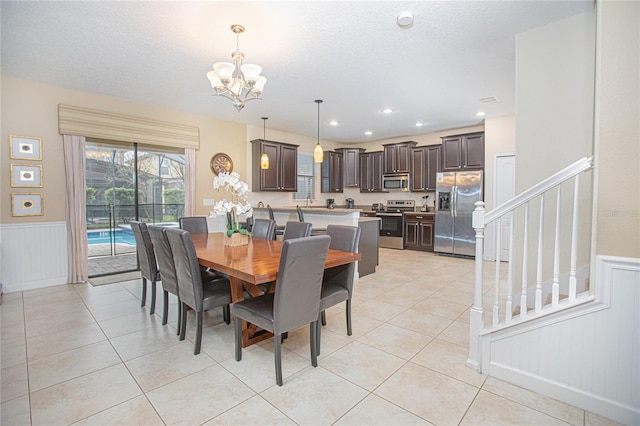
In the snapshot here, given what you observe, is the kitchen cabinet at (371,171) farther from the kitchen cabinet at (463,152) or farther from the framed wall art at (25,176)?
the framed wall art at (25,176)

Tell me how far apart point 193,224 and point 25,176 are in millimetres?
2195

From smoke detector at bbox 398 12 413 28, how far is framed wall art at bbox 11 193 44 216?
4879mm

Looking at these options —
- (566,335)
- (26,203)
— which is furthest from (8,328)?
(566,335)

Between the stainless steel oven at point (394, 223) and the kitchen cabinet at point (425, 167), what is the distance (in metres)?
0.45

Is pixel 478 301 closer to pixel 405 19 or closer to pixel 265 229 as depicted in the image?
pixel 405 19

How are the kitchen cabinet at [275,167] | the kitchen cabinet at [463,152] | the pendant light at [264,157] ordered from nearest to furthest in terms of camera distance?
1. the pendant light at [264,157]
2. the kitchen cabinet at [463,152]
3. the kitchen cabinet at [275,167]

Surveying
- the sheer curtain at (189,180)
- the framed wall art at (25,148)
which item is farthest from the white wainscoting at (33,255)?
the sheer curtain at (189,180)

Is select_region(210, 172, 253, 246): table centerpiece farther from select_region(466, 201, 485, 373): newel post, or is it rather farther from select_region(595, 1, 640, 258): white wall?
select_region(595, 1, 640, 258): white wall

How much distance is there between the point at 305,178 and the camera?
25.2 feet

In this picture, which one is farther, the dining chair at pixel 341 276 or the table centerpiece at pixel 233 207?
the table centerpiece at pixel 233 207

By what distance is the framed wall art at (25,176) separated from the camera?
3.87m

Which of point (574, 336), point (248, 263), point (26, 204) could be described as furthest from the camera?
point (26, 204)

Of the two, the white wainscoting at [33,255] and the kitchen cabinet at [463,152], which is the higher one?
the kitchen cabinet at [463,152]

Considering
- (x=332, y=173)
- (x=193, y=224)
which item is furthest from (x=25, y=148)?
(x=332, y=173)
